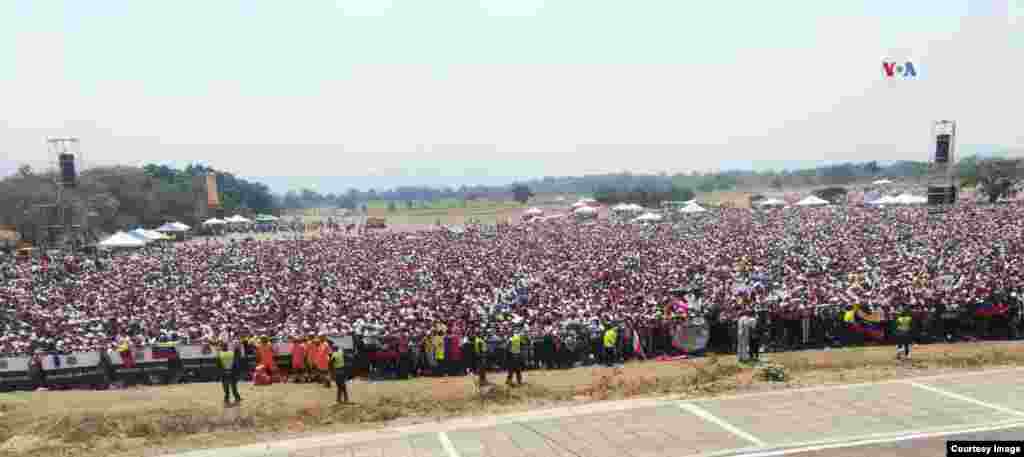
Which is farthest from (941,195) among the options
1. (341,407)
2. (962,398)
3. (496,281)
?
(341,407)

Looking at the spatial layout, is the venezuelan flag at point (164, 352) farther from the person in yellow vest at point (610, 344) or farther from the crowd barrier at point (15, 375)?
the person in yellow vest at point (610, 344)

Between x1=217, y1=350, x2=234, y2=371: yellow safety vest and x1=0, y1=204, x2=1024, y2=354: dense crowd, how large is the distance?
3.72 m

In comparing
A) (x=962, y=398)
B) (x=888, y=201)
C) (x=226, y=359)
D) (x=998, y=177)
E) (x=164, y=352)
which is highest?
(x=998, y=177)

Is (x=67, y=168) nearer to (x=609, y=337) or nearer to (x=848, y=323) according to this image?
(x=609, y=337)

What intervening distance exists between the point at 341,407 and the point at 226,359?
2.17 metres

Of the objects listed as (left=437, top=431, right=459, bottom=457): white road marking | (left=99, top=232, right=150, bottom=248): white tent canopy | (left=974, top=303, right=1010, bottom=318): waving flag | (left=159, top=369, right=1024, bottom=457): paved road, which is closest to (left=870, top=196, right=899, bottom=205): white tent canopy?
(left=974, top=303, right=1010, bottom=318): waving flag

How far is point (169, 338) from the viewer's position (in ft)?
52.9

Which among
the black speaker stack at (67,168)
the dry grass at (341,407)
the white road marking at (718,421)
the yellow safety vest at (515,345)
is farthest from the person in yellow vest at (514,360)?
the black speaker stack at (67,168)

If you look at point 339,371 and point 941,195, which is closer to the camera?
point 339,371

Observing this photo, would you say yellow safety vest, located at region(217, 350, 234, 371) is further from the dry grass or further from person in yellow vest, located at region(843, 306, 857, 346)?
person in yellow vest, located at region(843, 306, 857, 346)

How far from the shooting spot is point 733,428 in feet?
33.4

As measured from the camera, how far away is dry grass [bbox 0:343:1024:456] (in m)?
11.1

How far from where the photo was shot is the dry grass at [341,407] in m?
11.1

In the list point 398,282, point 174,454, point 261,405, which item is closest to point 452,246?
point 398,282
